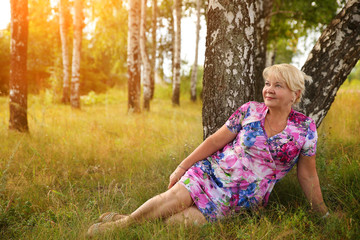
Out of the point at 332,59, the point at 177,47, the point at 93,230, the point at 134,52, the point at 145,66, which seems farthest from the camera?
the point at 177,47

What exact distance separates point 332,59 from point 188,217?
100 inches

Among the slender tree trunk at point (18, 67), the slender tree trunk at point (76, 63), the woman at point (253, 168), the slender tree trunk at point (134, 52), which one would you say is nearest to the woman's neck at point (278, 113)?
the woman at point (253, 168)

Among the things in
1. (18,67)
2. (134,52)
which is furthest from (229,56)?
(134,52)

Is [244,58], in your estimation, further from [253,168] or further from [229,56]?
[253,168]

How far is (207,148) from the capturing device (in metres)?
2.78

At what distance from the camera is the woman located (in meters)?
2.47

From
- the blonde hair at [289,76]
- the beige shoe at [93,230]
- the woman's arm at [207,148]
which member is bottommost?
the beige shoe at [93,230]

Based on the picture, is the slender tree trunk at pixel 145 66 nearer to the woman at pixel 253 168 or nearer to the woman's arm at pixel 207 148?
the woman's arm at pixel 207 148

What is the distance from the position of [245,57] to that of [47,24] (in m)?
19.0

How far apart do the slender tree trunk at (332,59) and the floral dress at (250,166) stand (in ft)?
3.61

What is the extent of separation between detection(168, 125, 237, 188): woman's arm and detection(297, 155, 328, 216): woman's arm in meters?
0.69

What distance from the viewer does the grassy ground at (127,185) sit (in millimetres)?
2365

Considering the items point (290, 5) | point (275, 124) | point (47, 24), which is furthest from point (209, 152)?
point (47, 24)

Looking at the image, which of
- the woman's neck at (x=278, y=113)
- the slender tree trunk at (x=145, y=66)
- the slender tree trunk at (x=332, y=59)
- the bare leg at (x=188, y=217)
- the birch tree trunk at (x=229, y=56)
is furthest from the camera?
the slender tree trunk at (x=145, y=66)
